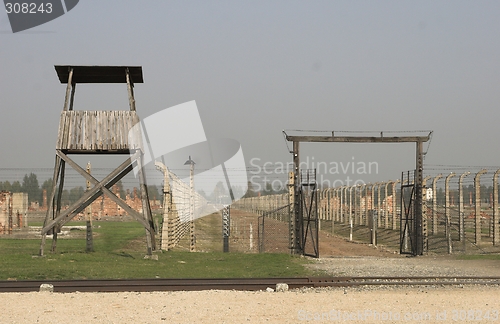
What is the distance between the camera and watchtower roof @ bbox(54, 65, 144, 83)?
53.1ft

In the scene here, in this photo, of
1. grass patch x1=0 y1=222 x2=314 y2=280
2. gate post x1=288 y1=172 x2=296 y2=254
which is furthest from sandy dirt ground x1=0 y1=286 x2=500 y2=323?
gate post x1=288 y1=172 x2=296 y2=254

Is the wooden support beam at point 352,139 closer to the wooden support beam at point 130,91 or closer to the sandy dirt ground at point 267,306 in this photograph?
the wooden support beam at point 130,91

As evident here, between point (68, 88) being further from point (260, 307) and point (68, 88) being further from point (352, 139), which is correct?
point (260, 307)

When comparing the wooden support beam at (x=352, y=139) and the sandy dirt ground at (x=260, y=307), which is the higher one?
the wooden support beam at (x=352, y=139)

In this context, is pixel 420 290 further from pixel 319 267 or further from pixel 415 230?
pixel 415 230

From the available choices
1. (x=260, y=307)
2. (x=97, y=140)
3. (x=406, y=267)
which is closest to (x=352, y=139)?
(x=406, y=267)

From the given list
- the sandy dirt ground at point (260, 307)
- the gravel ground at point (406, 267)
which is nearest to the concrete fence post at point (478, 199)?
the gravel ground at point (406, 267)

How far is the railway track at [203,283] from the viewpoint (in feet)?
34.0

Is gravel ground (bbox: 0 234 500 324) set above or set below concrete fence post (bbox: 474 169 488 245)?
below

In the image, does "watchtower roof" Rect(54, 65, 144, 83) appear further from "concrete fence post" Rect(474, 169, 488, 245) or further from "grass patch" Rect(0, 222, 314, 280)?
"concrete fence post" Rect(474, 169, 488, 245)

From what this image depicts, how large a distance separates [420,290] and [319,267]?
4338 millimetres

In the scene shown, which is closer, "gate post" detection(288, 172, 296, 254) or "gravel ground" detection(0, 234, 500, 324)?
"gravel ground" detection(0, 234, 500, 324)

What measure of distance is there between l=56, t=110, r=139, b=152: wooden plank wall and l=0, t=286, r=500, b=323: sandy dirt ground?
6.58m

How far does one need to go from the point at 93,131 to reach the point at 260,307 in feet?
29.1
